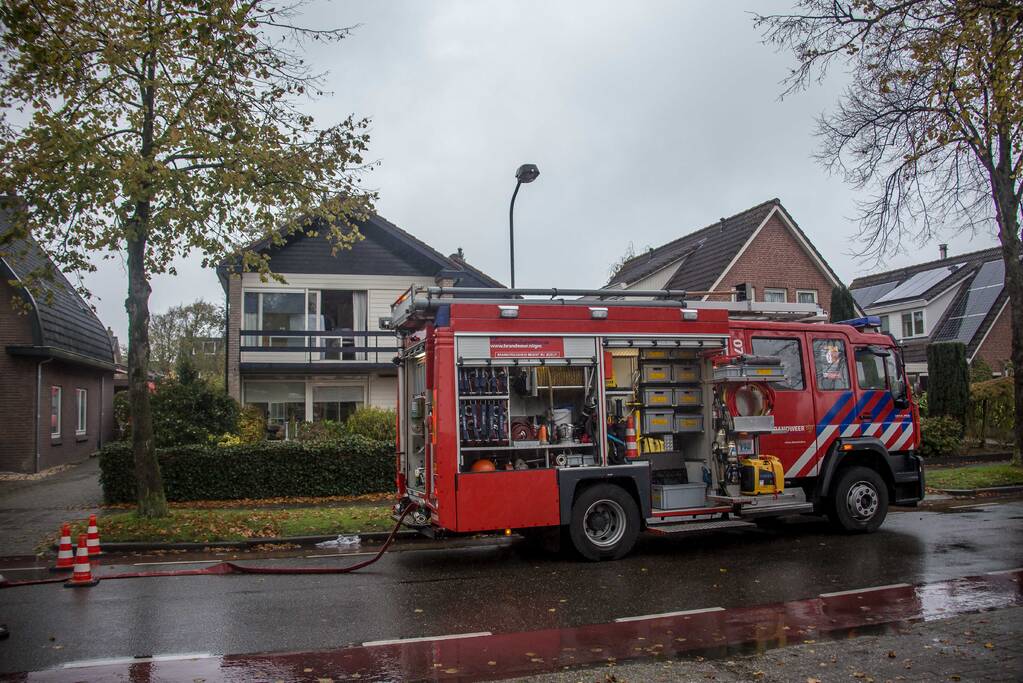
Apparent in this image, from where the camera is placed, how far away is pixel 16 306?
12.6m

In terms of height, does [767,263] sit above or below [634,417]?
above

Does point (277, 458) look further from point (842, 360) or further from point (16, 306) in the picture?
point (842, 360)

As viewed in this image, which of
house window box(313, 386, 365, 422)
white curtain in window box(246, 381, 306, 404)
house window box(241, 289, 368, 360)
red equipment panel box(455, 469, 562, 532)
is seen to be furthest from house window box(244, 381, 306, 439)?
red equipment panel box(455, 469, 562, 532)

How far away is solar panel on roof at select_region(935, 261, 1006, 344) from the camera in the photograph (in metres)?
33.7

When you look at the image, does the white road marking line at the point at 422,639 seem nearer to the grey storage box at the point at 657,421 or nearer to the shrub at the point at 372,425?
the grey storage box at the point at 657,421

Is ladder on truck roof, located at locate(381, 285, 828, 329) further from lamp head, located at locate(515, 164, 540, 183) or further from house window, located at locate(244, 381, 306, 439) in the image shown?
house window, located at locate(244, 381, 306, 439)

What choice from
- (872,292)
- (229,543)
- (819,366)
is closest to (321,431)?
(229,543)

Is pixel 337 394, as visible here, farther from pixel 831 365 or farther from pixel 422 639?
pixel 422 639

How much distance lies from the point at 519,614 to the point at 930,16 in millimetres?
7194

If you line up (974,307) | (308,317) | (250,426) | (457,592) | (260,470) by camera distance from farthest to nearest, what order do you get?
1. (974,307)
2. (308,317)
3. (250,426)
4. (260,470)
5. (457,592)

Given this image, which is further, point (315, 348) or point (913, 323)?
point (913, 323)

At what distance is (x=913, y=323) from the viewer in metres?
37.2

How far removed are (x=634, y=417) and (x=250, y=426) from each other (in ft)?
39.5

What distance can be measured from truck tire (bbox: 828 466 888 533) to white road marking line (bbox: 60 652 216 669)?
8419 mm
